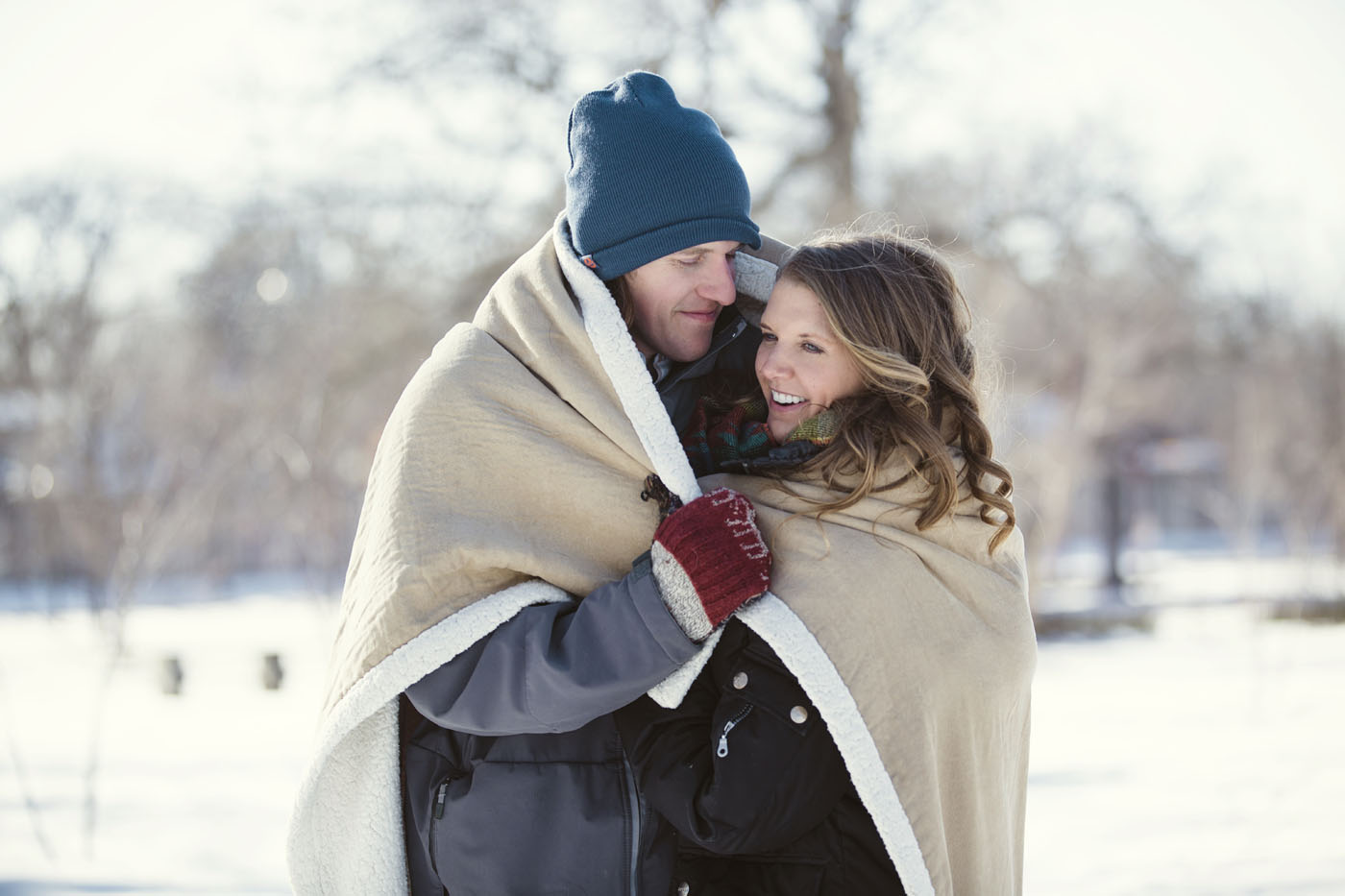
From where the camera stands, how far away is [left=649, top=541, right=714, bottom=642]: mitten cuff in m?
1.66

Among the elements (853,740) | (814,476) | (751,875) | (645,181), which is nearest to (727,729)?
(853,740)

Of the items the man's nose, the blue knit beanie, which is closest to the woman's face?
the man's nose

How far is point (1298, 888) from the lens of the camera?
430 centimetres

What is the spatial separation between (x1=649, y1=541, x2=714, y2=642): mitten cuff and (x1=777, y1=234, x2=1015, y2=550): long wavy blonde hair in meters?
0.30

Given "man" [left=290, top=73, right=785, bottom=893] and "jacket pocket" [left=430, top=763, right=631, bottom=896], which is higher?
"man" [left=290, top=73, right=785, bottom=893]

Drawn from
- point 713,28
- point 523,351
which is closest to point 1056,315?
point 713,28

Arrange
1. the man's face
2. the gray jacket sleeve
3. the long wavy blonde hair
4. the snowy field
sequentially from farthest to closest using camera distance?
the snowy field
the man's face
the long wavy blonde hair
the gray jacket sleeve

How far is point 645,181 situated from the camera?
2090 mm

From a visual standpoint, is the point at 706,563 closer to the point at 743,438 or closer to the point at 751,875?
the point at 743,438

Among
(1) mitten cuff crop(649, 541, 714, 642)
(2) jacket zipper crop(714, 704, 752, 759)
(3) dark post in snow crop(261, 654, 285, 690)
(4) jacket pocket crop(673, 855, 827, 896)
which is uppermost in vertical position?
(1) mitten cuff crop(649, 541, 714, 642)

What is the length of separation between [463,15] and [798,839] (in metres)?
9.61

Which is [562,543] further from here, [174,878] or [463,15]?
[463,15]

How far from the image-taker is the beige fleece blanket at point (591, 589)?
1754 millimetres

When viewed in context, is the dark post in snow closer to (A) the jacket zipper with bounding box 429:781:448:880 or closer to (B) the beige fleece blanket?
(B) the beige fleece blanket
